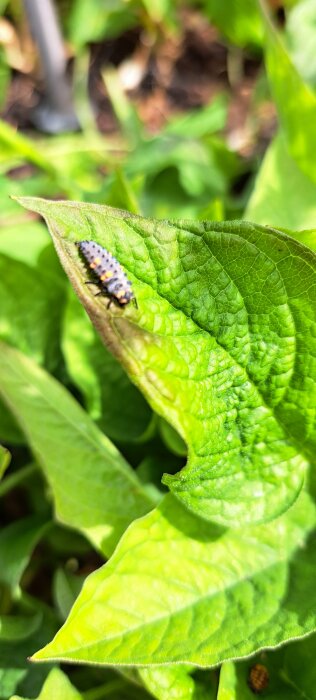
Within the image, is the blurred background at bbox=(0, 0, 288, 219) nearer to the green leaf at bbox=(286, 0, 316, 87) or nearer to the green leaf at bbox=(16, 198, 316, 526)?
the green leaf at bbox=(286, 0, 316, 87)

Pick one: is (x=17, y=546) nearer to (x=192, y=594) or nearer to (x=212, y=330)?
(x=192, y=594)

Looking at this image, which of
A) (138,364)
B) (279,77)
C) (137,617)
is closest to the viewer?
(138,364)

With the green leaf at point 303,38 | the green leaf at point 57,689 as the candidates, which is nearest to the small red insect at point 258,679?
the green leaf at point 57,689

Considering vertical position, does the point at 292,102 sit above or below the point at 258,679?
above

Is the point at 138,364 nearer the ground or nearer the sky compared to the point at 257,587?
nearer the sky

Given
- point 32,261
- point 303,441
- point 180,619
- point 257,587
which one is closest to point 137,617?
point 180,619

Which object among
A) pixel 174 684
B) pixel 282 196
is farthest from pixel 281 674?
pixel 282 196

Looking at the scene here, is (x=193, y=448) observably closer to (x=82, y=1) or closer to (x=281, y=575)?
(x=281, y=575)
